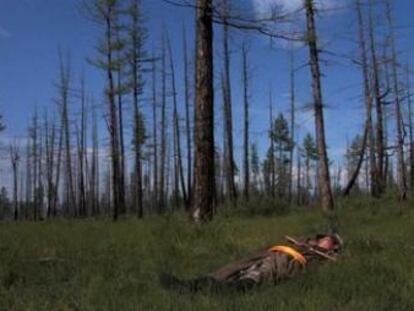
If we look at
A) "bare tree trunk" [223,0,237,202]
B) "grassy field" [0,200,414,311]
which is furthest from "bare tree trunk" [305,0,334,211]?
"bare tree trunk" [223,0,237,202]

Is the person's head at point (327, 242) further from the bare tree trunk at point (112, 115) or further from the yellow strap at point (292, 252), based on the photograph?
the bare tree trunk at point (112, 115)

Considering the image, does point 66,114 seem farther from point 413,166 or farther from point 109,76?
point 413,166

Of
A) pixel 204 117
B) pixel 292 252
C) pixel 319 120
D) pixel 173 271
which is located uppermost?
pixel 319 120

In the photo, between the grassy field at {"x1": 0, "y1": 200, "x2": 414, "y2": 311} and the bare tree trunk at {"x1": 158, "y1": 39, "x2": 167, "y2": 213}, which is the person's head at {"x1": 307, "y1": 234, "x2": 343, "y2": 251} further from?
the bare tree trunk at {"x1": 158, "y1": 39, "x2": 167, "y2": 213}

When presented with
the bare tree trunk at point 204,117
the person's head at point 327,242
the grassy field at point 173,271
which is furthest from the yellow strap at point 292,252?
the bare tree trunk at point 204,117

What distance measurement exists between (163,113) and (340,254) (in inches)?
1522

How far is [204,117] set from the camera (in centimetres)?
1180

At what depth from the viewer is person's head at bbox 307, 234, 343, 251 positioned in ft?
25.0

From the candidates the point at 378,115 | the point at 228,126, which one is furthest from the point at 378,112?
the point at 228,126

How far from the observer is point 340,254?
769 cm

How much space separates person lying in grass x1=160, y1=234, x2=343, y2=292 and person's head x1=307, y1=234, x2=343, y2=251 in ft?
0.20

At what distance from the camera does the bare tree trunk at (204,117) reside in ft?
38.2

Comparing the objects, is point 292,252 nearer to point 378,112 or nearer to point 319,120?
point 319,120

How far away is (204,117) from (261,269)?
223 inches
